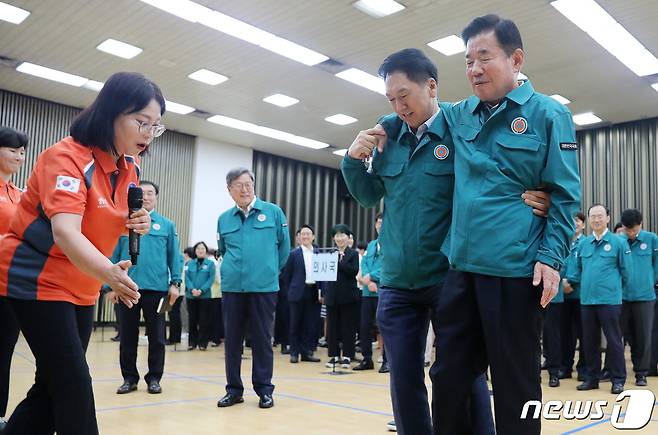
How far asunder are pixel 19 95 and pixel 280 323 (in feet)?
22.0

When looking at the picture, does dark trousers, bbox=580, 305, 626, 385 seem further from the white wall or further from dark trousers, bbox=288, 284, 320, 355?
the white wall

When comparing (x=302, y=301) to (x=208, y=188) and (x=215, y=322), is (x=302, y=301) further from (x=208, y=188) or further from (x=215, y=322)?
(x=208, y=188)

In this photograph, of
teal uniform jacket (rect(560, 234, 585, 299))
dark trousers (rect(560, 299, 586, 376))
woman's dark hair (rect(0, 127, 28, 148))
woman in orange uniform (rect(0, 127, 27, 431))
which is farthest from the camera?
dark trousers (rect(560, 299, 586, 376))

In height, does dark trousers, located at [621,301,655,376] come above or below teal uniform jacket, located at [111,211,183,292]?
below

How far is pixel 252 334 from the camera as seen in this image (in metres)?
4.20

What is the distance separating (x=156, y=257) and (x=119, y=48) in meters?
5.25

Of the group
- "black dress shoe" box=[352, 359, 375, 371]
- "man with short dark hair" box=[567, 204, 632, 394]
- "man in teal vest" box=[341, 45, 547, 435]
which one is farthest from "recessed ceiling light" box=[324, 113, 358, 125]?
"man in teal vest" box=[341, 45, 547, 435]

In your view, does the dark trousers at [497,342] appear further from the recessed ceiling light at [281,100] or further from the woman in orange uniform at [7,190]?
the recessed ceiling light at [281,100]

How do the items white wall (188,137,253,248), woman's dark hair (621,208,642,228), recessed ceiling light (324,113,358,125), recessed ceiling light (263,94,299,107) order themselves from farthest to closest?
white wall (188,137,253,248)
recessed ceiling light (324,113,358,125)
recessed ceiling light (263,94,299,107)
woman's dark hair (621,208,642,228)

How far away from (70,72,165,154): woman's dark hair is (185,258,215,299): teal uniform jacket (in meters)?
7.43

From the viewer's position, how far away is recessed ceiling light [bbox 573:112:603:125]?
1155 centimetres

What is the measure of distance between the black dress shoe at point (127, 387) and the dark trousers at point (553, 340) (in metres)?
3.77

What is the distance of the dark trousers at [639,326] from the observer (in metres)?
5.64

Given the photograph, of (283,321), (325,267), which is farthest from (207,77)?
(325,267)
